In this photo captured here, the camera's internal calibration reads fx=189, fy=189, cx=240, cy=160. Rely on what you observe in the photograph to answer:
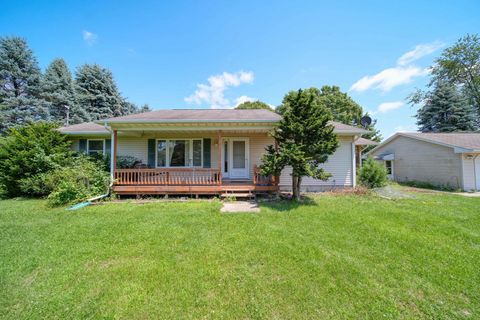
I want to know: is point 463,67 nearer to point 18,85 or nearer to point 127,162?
point 127,162

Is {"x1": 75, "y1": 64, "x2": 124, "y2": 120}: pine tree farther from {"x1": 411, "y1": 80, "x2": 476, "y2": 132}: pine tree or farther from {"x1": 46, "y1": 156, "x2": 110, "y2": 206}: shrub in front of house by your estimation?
{"x1": 411, "y1": 80, "x2": 476, "y2": 132}: pine tree

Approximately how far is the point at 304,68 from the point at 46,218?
13534 millimetres

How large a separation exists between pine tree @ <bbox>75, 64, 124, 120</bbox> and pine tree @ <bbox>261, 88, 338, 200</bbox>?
21.9m

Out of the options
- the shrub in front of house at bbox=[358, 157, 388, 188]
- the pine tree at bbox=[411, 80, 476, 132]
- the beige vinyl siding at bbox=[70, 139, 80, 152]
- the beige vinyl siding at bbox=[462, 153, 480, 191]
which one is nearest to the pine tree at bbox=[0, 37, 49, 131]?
the beige vinyl siding at bbox=[70, 139, 80, 152]

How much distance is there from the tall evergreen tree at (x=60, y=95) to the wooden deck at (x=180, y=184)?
1711cm

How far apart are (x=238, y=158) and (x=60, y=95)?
2185 cm

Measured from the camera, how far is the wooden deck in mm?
7578

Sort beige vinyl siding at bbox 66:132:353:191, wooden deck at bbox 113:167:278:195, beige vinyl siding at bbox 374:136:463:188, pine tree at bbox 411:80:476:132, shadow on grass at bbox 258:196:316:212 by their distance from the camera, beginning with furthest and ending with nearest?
pine tree at bbox 411:80:476:132, beige vinyl siding at bbox 374:136:463:188, beige vinyl siding at bbox 66:132:353:191, wooden deck at bbox 113:167:278:195, shadow on grass at bbox 258:196:316:212

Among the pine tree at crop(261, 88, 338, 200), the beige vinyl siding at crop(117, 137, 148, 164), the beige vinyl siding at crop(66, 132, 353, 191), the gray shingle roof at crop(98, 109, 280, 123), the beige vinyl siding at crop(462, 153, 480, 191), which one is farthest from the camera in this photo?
the beige vinyl siding at crop(462, 153, 480, 191)

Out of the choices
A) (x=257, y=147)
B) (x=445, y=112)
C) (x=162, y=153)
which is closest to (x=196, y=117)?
(x=162, y=153)

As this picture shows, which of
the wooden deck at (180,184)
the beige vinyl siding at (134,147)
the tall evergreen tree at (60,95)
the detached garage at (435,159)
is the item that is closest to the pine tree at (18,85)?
the tall evergreen tree at (60,95)

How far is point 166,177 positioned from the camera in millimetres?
7828

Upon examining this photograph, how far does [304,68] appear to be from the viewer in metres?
11.6

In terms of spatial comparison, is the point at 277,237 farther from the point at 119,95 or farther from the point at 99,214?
the point at 119,95
